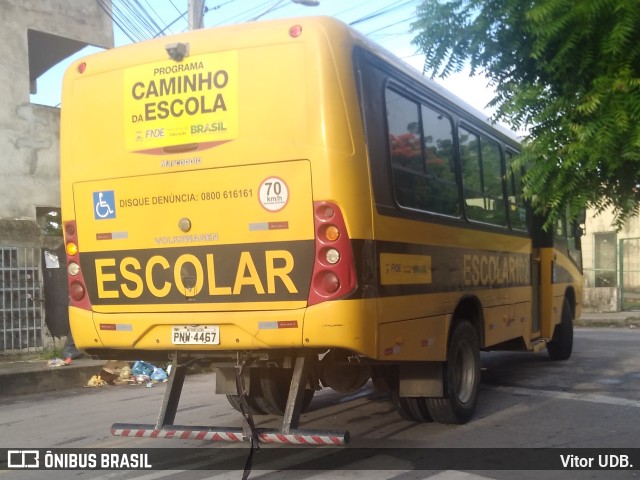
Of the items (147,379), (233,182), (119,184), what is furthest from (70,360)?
(233,182)

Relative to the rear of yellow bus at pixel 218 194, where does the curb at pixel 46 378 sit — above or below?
below

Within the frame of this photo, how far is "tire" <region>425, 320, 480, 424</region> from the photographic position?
661 centimetres

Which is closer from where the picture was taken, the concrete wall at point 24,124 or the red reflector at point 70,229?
the red reflector at point 70,229

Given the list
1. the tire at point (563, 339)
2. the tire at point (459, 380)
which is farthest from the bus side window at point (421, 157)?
the tire at point (563, 339)

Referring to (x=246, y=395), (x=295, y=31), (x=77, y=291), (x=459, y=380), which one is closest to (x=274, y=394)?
(x=246, y=395)

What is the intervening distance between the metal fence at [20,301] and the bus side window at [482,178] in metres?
7.66

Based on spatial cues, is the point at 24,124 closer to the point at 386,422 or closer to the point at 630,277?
the point at 386,422

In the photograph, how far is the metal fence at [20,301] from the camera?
37.7 feet

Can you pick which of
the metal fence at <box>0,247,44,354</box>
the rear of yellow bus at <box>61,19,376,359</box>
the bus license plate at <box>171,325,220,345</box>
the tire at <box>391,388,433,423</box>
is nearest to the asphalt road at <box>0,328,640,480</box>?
the tire at <box>391,388,433,423</box>

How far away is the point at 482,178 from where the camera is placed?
782 cm

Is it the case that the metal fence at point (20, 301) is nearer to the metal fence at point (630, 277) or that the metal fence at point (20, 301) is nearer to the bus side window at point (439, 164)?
the bus side window at point (439, 164)

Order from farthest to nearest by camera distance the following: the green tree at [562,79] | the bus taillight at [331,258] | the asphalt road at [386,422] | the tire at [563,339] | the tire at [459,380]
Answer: the tire at [563,339], the tire at [459,380], the asphalt road at [386,422], the bus taillight at [331,258], the green tree at [562,79]

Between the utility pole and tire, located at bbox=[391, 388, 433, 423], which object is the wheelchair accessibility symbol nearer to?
tire, located at bbox=[391, 388, 433, 423]

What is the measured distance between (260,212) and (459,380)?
Answer: 3.08 meters
